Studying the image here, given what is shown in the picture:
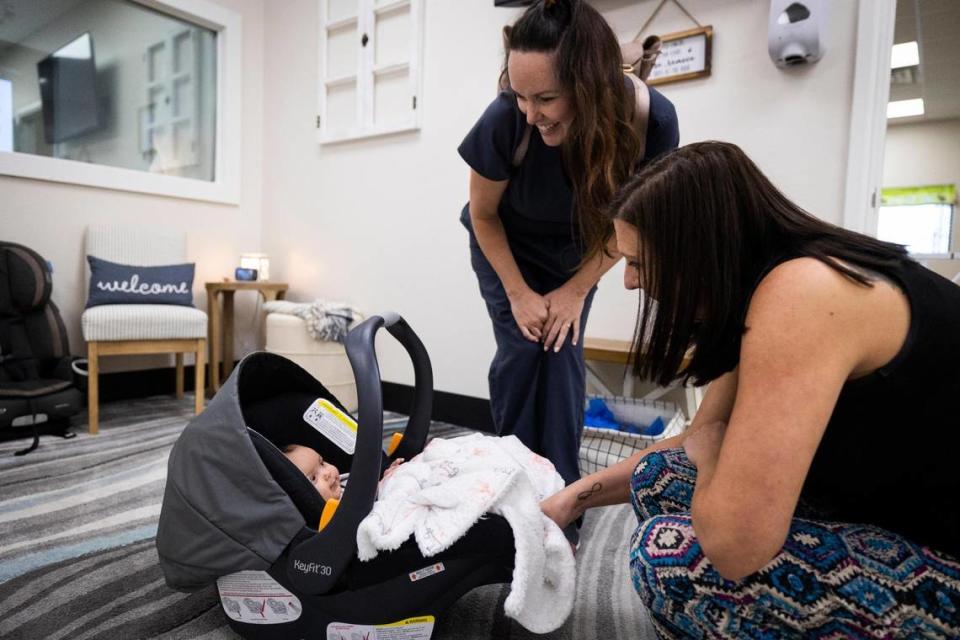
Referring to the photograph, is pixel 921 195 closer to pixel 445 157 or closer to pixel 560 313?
pixel 445 157

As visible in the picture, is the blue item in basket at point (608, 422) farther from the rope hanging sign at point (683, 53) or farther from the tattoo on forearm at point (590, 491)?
the rope hanging sign at point (683, 53)

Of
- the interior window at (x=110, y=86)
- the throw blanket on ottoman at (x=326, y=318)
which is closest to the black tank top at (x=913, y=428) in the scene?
the throw blanket on ottoman at (x=326, y=318)

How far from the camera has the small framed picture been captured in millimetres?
1942

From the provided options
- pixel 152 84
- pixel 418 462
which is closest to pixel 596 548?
pixel 418 462

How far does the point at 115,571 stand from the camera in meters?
1.23

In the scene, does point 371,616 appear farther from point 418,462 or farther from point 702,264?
point 702,264

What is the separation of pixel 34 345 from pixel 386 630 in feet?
7.33

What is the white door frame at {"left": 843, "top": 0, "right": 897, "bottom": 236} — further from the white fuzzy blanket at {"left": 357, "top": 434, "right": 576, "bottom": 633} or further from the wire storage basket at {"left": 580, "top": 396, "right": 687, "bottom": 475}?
the white fuzzy blanket at {"left": 357, "top": 434, "right": 576, "bottom": 633}

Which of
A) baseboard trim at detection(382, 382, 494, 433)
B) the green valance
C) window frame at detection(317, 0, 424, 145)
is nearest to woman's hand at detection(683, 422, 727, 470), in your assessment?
baseboard trim at detection(382, 382, 494, 433)

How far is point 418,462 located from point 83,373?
2.21 metres

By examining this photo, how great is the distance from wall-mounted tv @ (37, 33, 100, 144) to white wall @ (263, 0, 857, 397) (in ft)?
2.93

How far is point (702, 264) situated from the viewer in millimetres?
648

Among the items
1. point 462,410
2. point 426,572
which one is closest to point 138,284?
point 462,410

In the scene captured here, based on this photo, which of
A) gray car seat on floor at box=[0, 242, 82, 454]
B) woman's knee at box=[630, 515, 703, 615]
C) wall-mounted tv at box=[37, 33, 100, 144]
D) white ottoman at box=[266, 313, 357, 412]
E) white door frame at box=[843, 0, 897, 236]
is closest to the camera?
→ woman's knee at box=[630, 515, 703, 615]
